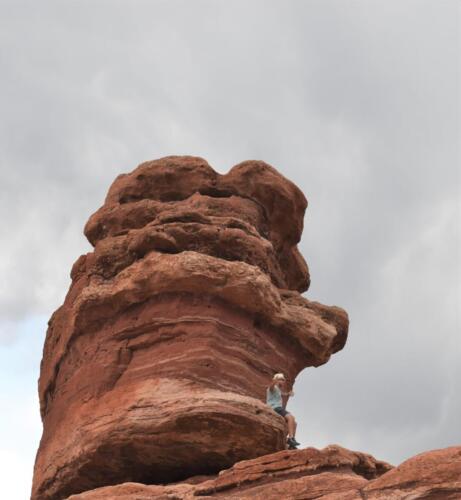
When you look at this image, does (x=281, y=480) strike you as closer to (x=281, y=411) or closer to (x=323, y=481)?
(x=323, y=481)

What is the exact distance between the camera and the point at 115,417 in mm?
14547

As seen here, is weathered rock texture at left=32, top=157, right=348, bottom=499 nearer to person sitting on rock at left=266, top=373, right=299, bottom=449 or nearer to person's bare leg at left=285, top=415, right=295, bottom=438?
person sitting on rock at left=266, top=373, right=299, bottom=449

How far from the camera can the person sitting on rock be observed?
14753 mm

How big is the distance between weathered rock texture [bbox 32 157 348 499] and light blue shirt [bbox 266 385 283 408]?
0.26 meters

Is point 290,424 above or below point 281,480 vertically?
above

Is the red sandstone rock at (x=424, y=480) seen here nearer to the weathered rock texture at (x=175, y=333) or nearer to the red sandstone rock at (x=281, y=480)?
the red sandstone rock at (x=281, y=480)

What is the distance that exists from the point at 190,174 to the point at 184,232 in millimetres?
2836

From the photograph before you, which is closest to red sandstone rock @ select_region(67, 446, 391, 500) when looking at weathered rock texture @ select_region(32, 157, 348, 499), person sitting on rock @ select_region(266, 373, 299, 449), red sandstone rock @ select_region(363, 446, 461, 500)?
red sandstone rock @ select_region(363, 446, 461, 500)

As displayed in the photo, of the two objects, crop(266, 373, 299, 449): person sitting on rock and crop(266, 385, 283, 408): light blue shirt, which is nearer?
crop(266, 373, 299, 449): person sitting on rock

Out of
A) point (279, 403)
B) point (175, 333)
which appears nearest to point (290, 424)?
point (279, 403)

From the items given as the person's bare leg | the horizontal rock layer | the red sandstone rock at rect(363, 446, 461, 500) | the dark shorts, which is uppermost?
the horizontal rock layer

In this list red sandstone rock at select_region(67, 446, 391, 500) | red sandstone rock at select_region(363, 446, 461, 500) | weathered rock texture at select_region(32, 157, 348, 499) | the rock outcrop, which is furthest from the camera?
weathered rock texture at select_region(32, 157, 348, 499)

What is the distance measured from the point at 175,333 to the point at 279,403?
241cm

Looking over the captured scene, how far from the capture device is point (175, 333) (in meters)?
15.9
